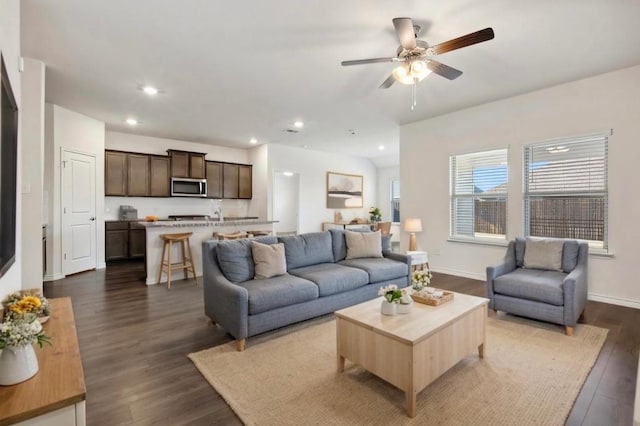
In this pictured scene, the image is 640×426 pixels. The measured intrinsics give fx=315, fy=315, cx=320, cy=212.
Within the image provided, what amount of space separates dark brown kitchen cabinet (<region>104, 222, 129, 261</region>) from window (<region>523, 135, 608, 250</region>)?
7320 mm

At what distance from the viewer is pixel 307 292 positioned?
119 inches

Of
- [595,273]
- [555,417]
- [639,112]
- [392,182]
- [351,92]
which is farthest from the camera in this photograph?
[392,182]

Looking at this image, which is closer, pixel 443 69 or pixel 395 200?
pixel 443 69

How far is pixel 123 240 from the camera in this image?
6.56m

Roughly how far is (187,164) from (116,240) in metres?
2.20

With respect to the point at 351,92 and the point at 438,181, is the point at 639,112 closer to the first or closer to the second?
the point at 438,181

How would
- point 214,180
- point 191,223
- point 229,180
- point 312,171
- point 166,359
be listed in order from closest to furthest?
point 166,359 → point 191,223 → point 214,180 → point 229,180 → point 312,171

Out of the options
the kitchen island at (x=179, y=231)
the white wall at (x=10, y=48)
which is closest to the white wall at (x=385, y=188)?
the kitchen island at (x=179, y=231)

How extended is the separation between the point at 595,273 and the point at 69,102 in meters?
7.61

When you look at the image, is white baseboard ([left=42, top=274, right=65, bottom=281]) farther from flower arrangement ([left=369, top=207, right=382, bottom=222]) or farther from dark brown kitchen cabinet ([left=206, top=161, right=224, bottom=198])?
flower arrangement ([left=369, top=207, right=382, bottom=222])

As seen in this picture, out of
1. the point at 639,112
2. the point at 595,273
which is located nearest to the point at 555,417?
the point at 595,273

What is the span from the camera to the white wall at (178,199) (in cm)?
674

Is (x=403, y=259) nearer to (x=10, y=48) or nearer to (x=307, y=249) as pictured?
(x=307, y=249)

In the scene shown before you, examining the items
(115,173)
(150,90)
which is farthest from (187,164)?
(150,90)
